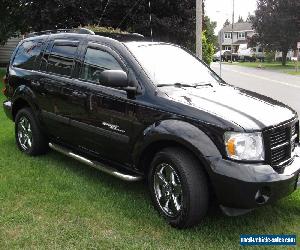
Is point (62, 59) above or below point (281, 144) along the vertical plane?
above

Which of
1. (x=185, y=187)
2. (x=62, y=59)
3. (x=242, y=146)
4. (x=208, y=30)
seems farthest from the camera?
(x=208, y=30)

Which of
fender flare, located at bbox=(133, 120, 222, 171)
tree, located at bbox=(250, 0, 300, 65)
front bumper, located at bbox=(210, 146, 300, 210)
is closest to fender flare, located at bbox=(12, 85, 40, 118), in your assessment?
fender flare, located at bbox=(133, 120, 222, 171)

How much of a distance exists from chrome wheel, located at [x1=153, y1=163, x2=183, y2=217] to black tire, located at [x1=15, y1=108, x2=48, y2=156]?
100.0 inches

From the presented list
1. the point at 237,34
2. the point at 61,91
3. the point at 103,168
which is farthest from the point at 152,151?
the point at 237,34

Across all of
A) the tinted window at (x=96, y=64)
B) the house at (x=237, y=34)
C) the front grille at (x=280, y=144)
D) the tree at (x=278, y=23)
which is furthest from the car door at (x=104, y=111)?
the house at (x=237, y=34)

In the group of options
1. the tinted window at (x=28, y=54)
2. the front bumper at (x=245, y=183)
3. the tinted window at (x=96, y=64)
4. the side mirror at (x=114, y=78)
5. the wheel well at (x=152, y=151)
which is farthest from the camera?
the tinted window at (x=28, y=54)

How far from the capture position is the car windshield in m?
4.90

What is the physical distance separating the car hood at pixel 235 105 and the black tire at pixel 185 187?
1.64 feet

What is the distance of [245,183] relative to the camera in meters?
3.83

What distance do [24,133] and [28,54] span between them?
118 cm

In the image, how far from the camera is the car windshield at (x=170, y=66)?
4.90m

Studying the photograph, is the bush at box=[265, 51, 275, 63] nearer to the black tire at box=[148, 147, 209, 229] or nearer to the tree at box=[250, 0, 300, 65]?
the tree at box=[250, 0, 300, 65]

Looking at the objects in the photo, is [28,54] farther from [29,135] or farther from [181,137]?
[181,137]

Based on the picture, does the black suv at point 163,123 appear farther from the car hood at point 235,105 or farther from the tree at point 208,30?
the tree at point 208,30
